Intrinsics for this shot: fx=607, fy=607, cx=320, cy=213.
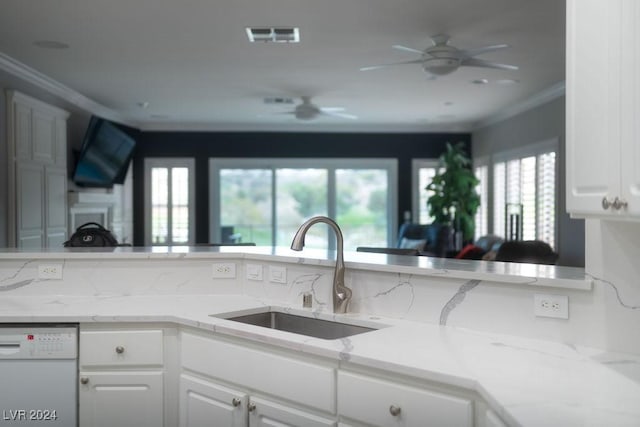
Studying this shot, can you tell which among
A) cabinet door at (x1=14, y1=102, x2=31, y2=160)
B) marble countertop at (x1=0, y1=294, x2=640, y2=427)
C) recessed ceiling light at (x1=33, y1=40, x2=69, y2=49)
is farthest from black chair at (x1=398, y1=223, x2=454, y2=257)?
marble countertop at (x1=0, y1=294, x2=640, y2=427)

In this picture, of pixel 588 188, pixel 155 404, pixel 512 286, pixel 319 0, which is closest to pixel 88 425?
pixel 155 404

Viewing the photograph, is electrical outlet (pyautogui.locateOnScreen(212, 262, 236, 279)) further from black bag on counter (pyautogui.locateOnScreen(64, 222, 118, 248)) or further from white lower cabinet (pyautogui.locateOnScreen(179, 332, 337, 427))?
black bag on counter (pyautogui.locateOnScreen(64, 222, 118, 248))

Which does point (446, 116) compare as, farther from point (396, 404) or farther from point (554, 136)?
point (396, 404)

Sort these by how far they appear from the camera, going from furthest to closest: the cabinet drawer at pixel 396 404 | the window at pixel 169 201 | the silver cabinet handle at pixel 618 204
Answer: the window at pixel 169 201
the cabinet drawer at pixel 396 404
the silver cabinet handle at pixel 618 204

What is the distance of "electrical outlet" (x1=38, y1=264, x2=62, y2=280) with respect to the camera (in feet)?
10.1

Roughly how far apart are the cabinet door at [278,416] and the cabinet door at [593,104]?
1.06 m

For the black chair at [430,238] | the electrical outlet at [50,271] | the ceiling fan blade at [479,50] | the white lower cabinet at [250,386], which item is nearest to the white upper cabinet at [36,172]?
the electrical outlet at [50,271]

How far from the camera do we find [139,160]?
388 inches

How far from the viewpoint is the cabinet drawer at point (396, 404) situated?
1694mm

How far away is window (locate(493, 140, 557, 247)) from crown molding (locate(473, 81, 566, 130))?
0.53 meters

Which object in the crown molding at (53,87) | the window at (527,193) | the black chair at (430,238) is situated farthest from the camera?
the black chair at (430,238)

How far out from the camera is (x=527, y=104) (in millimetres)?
7711

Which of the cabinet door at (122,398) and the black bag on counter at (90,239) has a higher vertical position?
the black bag on counter at (90,239)

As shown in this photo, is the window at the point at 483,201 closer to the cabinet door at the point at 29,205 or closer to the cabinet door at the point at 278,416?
the cabinet door at the point at 29,205
